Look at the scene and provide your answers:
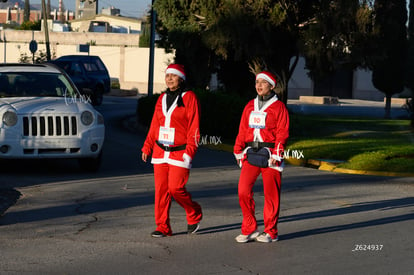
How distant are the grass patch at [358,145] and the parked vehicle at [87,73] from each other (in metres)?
10.1

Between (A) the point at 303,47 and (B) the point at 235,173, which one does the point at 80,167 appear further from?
(A) the point at 303,47

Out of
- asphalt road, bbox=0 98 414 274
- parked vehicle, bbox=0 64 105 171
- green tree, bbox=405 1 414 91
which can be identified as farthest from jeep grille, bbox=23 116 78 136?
green tree, bbox=405 1 414 91

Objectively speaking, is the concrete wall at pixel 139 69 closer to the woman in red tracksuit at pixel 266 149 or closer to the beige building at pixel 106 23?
the beige building at pixel 106 23

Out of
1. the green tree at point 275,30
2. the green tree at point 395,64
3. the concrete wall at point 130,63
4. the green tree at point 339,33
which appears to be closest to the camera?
the green tree at point 339,33

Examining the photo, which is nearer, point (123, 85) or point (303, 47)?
point (303, 47)

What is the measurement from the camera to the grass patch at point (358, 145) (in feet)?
56.2

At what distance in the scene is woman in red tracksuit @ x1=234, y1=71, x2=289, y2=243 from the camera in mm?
8852

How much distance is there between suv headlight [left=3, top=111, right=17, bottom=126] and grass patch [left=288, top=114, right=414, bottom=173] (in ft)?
21.0

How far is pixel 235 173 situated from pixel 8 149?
395cm

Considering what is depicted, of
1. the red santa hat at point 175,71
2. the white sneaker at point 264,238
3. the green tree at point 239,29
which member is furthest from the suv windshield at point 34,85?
the green tree at point 239,29

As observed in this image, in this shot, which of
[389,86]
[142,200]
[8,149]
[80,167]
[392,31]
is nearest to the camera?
[142,200]

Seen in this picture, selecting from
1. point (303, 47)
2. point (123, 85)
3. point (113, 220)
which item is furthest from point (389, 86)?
point (113, 220)

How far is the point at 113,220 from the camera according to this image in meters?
10.3

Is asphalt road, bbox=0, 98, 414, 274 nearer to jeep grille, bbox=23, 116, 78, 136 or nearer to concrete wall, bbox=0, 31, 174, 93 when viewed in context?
jeep grille, bbox=23, 116, 78, 136
